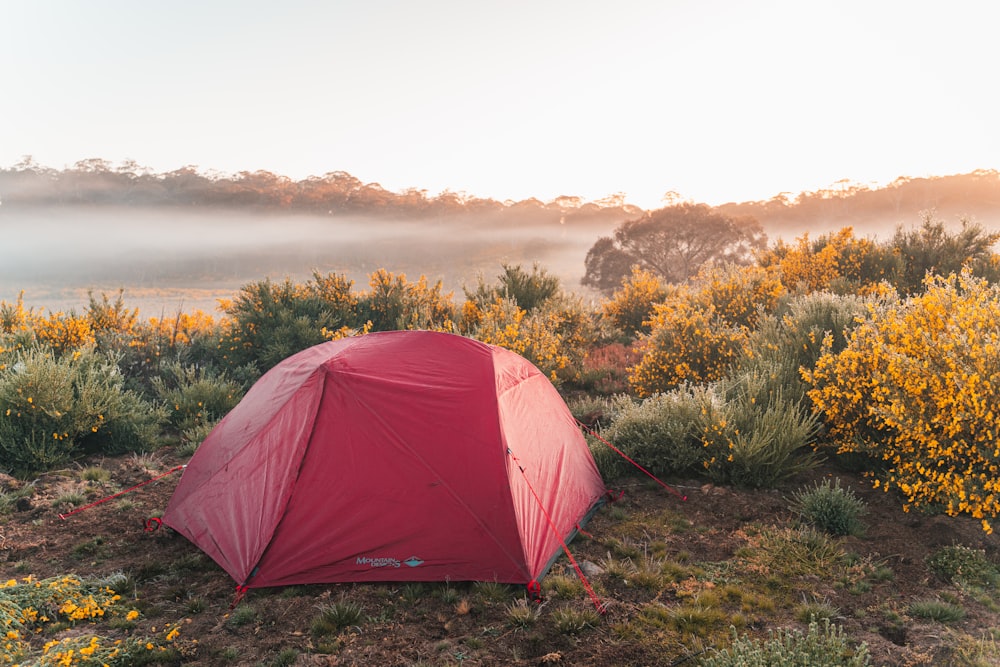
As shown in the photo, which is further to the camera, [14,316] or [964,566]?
[14,316]

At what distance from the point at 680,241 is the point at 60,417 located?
41.0 m

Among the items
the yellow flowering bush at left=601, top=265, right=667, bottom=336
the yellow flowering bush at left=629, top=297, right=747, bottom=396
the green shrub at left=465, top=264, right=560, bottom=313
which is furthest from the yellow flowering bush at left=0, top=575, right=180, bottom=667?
the yellow flowering bush at left=601, top=265, right=667, bottom=336

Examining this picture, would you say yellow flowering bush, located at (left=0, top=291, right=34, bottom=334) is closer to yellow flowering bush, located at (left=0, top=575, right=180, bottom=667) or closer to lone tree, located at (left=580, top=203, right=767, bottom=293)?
yellow flowering bush, located at (left=0, top=575, right=180, bottom=667)

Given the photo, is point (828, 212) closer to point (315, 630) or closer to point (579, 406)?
point (579, 406)

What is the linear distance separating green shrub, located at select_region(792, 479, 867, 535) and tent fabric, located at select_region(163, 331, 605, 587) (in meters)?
2.16

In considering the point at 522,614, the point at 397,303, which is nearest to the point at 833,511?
the point at 522,614

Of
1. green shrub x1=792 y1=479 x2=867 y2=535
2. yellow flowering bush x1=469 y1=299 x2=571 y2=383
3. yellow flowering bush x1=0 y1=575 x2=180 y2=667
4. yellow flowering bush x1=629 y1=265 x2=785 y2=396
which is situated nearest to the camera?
yellow flowering bush x1=0 y1=575 x2=180 y2=667

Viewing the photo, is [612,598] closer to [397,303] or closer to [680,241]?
[397,303]

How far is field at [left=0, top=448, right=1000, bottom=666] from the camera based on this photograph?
377 cm

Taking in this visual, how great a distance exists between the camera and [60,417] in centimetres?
767

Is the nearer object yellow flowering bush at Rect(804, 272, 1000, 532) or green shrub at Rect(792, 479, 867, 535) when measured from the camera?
yellow flowering bush at Rect(804, 272, 1000, 532)

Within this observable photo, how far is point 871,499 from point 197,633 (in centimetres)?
619

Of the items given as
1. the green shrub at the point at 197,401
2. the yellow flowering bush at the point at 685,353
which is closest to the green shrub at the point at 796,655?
A: the yellow flowering bush at the point at 685,353

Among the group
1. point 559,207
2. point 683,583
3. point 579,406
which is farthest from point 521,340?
point 559,207
